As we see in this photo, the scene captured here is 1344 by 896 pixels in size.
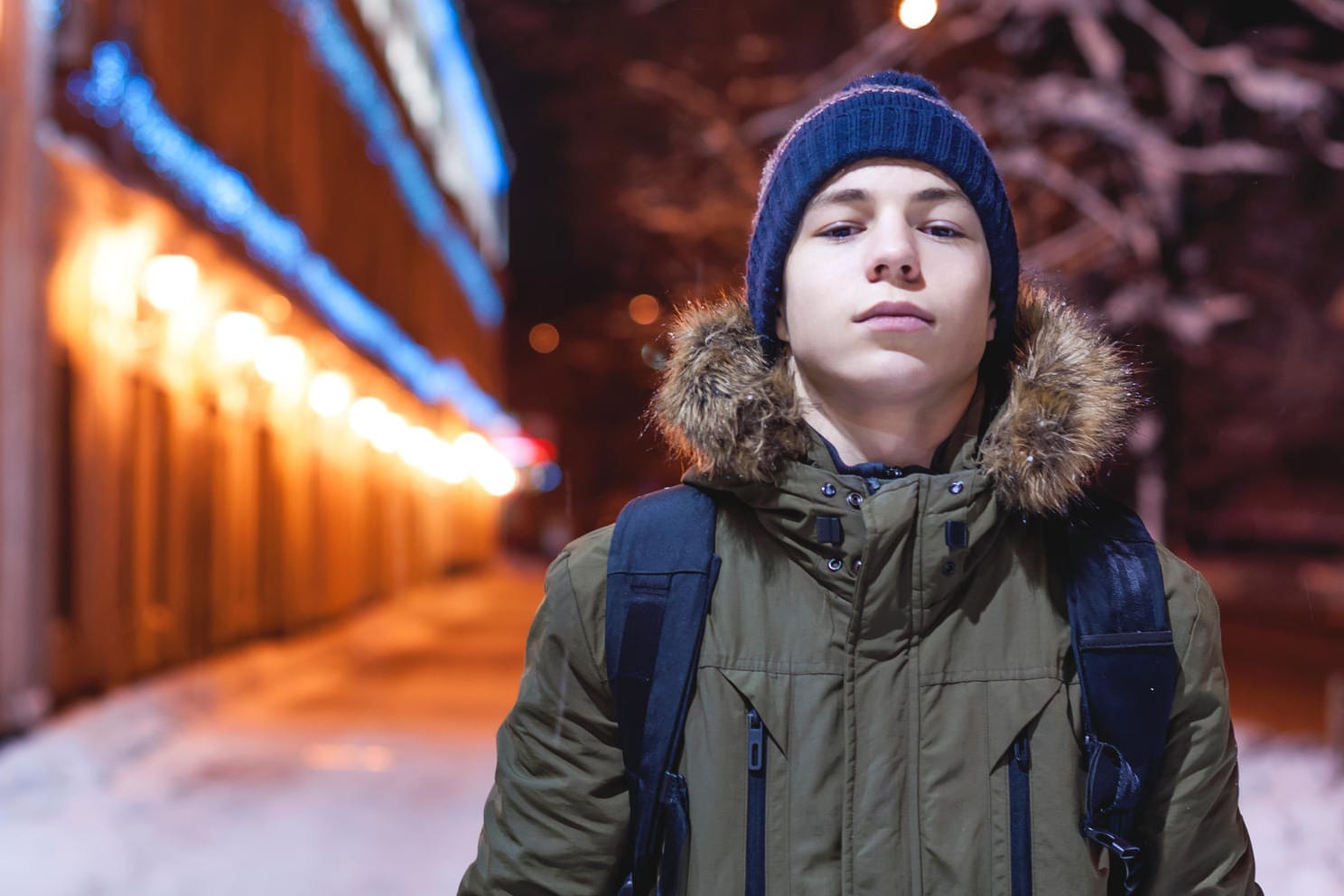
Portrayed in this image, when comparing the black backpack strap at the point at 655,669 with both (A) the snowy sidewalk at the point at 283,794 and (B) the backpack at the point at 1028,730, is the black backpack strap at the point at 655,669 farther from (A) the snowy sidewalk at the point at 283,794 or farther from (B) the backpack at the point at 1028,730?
(A) the snowy sidewalk at the point at 283,794

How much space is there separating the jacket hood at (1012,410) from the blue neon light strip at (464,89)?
86.0ft

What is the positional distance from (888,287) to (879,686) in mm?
589

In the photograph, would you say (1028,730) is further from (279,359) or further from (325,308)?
(325,308)

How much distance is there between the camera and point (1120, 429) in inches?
78.7

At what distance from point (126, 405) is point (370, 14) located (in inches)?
501

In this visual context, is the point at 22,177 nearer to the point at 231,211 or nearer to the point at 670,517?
the point at 231,211

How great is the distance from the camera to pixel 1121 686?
5.98ft

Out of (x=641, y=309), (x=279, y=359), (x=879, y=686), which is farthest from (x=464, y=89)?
(x=879, y=686)

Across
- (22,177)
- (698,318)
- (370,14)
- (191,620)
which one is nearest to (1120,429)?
(698,318)

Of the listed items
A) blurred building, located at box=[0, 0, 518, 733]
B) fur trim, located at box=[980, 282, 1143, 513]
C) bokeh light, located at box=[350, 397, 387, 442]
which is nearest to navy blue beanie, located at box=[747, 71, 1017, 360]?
fur trim, located at box=[980, 282, 1143, 513]

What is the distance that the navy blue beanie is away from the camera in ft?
6.57

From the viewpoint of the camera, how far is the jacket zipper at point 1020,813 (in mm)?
1831

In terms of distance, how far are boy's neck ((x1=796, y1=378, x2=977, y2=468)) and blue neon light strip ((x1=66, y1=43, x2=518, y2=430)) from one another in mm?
8488

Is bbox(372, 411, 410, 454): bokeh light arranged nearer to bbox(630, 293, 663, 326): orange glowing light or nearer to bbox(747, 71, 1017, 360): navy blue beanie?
bbox(630, 293, 663, 326): orange glowing light
